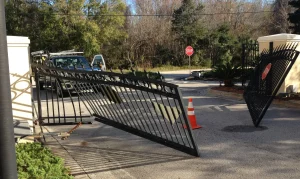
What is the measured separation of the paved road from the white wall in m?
0.83

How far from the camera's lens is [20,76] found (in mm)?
6059

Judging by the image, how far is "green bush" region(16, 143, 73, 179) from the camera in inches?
159

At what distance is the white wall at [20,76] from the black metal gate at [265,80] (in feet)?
16.1

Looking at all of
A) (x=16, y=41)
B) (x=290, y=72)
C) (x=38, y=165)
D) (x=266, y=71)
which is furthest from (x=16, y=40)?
(x=290, y=72)

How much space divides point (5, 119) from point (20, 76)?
13.4 feet

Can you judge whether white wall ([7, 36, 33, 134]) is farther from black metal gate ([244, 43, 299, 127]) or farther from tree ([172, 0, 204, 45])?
tree ([172, 0, 204, 45])

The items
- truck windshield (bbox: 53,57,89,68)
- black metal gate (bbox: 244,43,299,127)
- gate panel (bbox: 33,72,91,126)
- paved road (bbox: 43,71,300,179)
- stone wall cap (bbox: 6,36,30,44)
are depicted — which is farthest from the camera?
truck windshield (bbox: 53,57,89,68)

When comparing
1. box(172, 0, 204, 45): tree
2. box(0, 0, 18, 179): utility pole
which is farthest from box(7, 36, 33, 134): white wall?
box(172, 0, 204, 45): tree

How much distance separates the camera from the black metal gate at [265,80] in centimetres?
759

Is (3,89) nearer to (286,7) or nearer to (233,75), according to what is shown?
(233,75)

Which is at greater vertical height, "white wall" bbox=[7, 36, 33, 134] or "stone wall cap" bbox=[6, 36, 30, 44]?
"stone wall cap" bbox=[6, 36, 30, 44]

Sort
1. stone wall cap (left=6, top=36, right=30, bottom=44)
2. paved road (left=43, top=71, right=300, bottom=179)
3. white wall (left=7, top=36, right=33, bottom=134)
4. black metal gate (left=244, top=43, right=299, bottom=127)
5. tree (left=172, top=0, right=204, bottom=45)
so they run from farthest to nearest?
1. tree (left=172, top=0, right=204, bottom=45)
2. black metal gate (left=244, top=43, right=299, bottom=127)
3. white wall (left=7, top=36, right=33, bottom=134)
4. stone wall cap (left=6, top=36, right=30, bottom=44)
5. paved road (left=43, top=71, right=300, bottom=179)

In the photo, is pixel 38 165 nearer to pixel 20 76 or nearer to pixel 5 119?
pixel 20 76

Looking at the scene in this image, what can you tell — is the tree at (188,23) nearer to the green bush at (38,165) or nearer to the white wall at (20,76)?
the white wall at (20,76)
